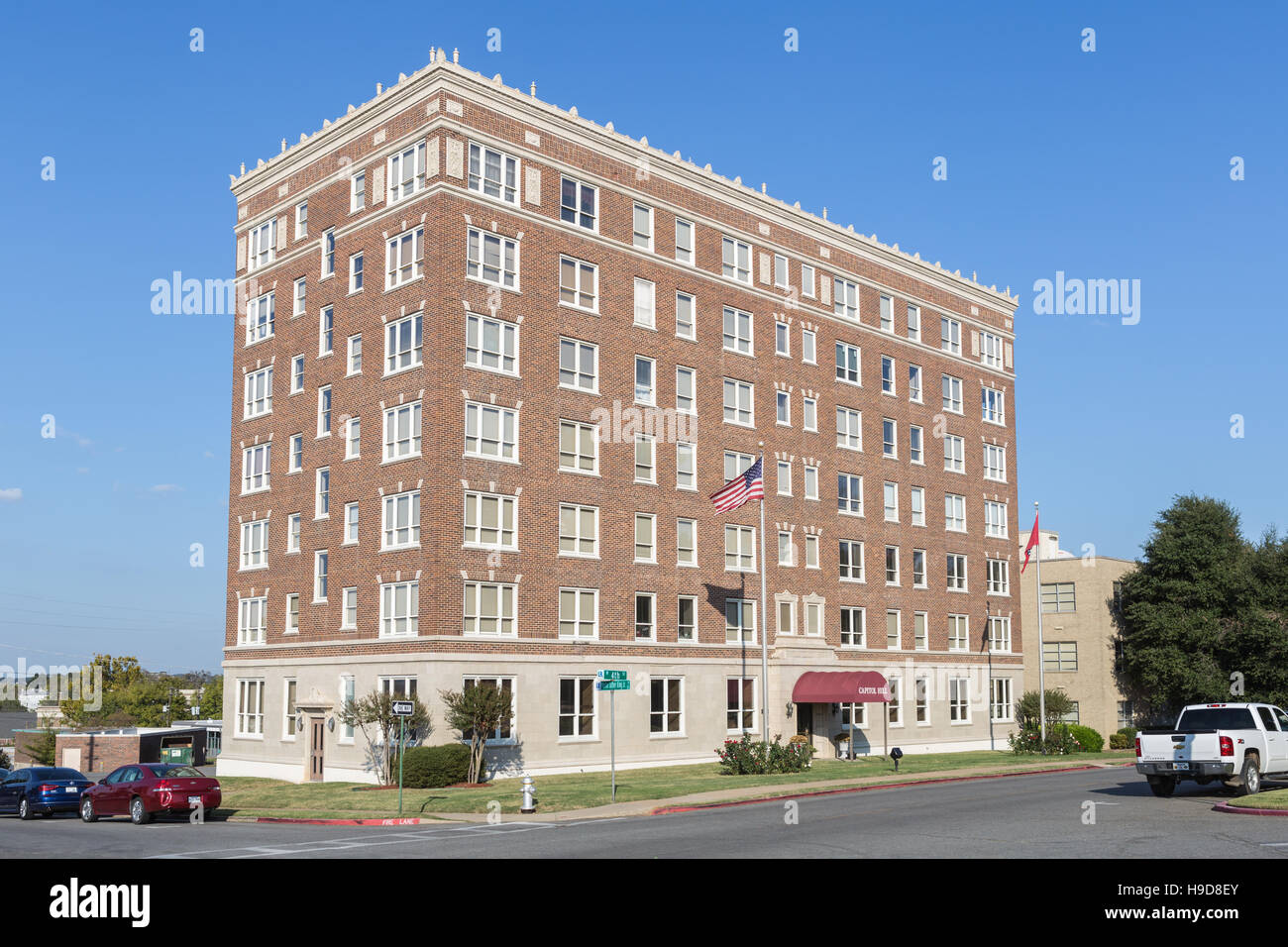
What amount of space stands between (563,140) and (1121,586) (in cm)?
4739

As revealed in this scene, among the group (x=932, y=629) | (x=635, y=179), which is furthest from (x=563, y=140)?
(x=932, y=629)

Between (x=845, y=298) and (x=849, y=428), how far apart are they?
688cm

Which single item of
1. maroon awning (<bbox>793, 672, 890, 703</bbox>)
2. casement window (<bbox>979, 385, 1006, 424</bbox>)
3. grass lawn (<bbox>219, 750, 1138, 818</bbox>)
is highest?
casement window (<bbox>979, 385, 1006, 424</bbox>)

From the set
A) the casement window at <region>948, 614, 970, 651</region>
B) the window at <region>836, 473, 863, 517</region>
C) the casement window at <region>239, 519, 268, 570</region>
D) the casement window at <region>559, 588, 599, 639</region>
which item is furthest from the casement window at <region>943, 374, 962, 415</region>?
the casement window at <region>239, 519, 268, 570</region>

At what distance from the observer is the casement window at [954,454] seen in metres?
68.3

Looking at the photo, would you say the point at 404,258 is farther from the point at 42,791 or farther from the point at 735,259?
the point at 42,791

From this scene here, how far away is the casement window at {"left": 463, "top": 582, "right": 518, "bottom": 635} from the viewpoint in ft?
142

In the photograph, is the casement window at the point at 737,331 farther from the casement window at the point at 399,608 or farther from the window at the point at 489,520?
the casement window at the point at 399,608

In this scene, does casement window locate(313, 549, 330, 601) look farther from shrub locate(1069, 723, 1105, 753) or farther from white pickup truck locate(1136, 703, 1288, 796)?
shrub locate(1069, 723, 1105, 753)

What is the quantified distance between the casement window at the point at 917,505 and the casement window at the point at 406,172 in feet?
106

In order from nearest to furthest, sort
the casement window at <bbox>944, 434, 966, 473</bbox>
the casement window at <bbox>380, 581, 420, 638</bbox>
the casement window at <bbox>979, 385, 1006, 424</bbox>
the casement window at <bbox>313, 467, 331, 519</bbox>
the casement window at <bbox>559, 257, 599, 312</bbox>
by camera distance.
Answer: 1. the casement window at <bbox>380, 581, 420, 638</bbox>
2. the casement window at <bbox>559, 257, 599, 312</bbox>
3. the casement window at <bbox>313, 467, 331, 519</bbox>
4. the casement window at <bbox>944, 434, 966, 473</bbox>
5. the casement window at <bbox>979, 385, 1006, 424</bbox>

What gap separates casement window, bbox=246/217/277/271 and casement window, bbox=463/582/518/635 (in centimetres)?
2078

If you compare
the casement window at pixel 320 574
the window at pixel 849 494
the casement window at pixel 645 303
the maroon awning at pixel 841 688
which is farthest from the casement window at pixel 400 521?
the window at pixel 849 494
